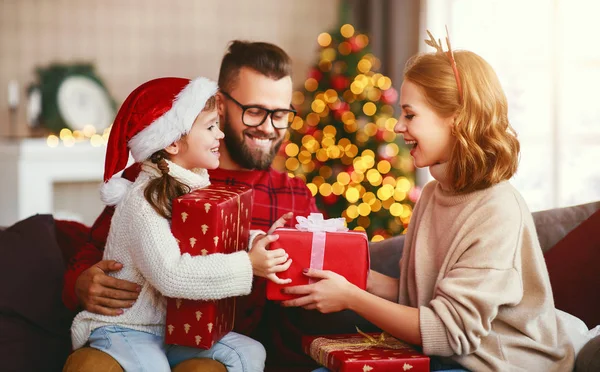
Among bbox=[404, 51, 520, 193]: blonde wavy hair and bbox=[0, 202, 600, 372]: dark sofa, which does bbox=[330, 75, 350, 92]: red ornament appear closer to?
bbox=[0, 202, 600, 372]: dark sofa

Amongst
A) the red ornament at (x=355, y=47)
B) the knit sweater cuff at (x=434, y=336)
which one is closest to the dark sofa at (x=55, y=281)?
the knit sweater cuff at (x=434, y=336)

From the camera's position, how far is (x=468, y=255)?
1.91 m

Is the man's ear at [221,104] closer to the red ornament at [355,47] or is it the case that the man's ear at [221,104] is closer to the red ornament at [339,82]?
the red ornament at [339,82]

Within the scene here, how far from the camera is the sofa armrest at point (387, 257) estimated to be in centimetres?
257

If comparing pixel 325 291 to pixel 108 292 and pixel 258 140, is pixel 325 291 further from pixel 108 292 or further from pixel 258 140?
pixel 258 140

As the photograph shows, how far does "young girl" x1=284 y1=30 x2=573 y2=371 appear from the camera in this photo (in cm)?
187

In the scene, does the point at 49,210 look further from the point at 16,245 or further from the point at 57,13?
the point at 16,245

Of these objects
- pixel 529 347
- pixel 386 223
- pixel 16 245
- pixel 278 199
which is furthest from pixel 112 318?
pixel 386 223

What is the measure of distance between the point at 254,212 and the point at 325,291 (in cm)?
79

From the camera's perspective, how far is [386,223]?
5043 millimetres

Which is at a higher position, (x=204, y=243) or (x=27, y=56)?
(x=27, y=56)

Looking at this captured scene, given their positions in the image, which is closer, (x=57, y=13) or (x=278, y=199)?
(x=278, y=199)

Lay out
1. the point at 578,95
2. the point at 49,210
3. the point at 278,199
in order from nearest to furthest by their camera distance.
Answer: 1. the point at 278,199
2. the point at 578,95
3. the point at 49,210

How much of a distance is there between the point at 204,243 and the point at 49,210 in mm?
3775
